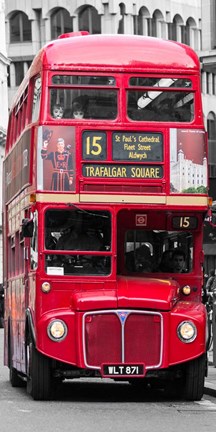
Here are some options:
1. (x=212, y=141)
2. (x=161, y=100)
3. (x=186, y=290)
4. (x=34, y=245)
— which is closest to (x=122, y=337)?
(x=186, y=290)

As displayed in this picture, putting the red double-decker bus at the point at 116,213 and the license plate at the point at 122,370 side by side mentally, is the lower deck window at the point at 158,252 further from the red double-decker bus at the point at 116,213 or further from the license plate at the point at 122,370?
the license plate at the point at 122,370

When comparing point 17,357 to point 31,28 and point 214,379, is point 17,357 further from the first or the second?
point 31,28

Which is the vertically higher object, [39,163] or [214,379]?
[39,163]

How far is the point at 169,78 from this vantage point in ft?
63.1

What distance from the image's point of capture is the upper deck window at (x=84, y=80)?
748 inches

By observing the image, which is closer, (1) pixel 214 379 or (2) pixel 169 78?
(2) pixel 169 78

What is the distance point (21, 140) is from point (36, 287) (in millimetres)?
2736

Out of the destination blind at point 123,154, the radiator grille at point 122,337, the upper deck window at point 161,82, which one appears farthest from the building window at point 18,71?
the radiator grille at point 122,337

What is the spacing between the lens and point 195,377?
1869 centimetres

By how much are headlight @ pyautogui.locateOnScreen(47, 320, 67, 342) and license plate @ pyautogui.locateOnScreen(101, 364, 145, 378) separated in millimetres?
594

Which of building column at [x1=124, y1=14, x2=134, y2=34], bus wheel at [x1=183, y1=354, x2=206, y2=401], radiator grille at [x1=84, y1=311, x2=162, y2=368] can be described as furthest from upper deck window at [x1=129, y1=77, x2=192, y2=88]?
building column at [x1=124, y1=14, x2=134, y2=34]

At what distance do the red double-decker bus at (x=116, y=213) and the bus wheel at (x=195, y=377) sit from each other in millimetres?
16

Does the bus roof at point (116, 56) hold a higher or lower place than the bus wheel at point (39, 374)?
higher

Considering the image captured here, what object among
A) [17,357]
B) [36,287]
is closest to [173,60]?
[36,287]
